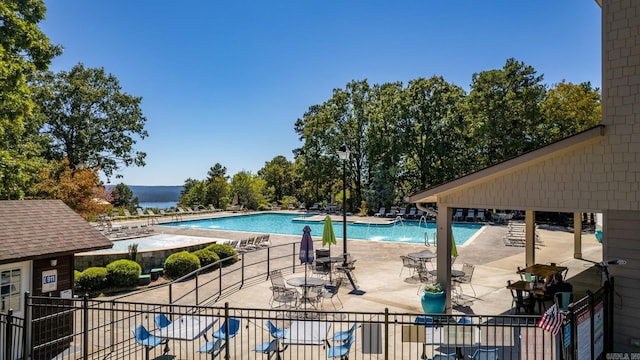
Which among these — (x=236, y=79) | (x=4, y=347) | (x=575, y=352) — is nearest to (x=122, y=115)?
(x=236, y=79)

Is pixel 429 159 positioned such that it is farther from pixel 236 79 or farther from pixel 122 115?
pixel 122 115

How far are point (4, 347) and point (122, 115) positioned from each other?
3101 cm

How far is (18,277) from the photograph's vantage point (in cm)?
718

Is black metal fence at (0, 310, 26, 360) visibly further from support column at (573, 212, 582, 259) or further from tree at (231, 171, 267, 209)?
tree at (231, 171, 267, 209)

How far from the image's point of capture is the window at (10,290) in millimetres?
6922

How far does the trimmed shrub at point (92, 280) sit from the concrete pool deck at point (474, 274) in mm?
1508

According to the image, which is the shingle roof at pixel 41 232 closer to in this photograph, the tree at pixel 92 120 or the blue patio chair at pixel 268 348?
the blue patio chair at pixel 268 348

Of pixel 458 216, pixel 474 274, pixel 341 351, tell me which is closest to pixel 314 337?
pixel 341 351

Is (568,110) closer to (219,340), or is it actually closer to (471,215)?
(471,215)

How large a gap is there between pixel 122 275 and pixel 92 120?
2502cm

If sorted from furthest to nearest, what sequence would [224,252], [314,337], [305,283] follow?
[224,252]
[305,283]
[314,337]

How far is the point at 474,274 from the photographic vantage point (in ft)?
43.2

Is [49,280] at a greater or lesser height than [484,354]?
greater

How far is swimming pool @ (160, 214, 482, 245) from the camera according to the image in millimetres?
25016
